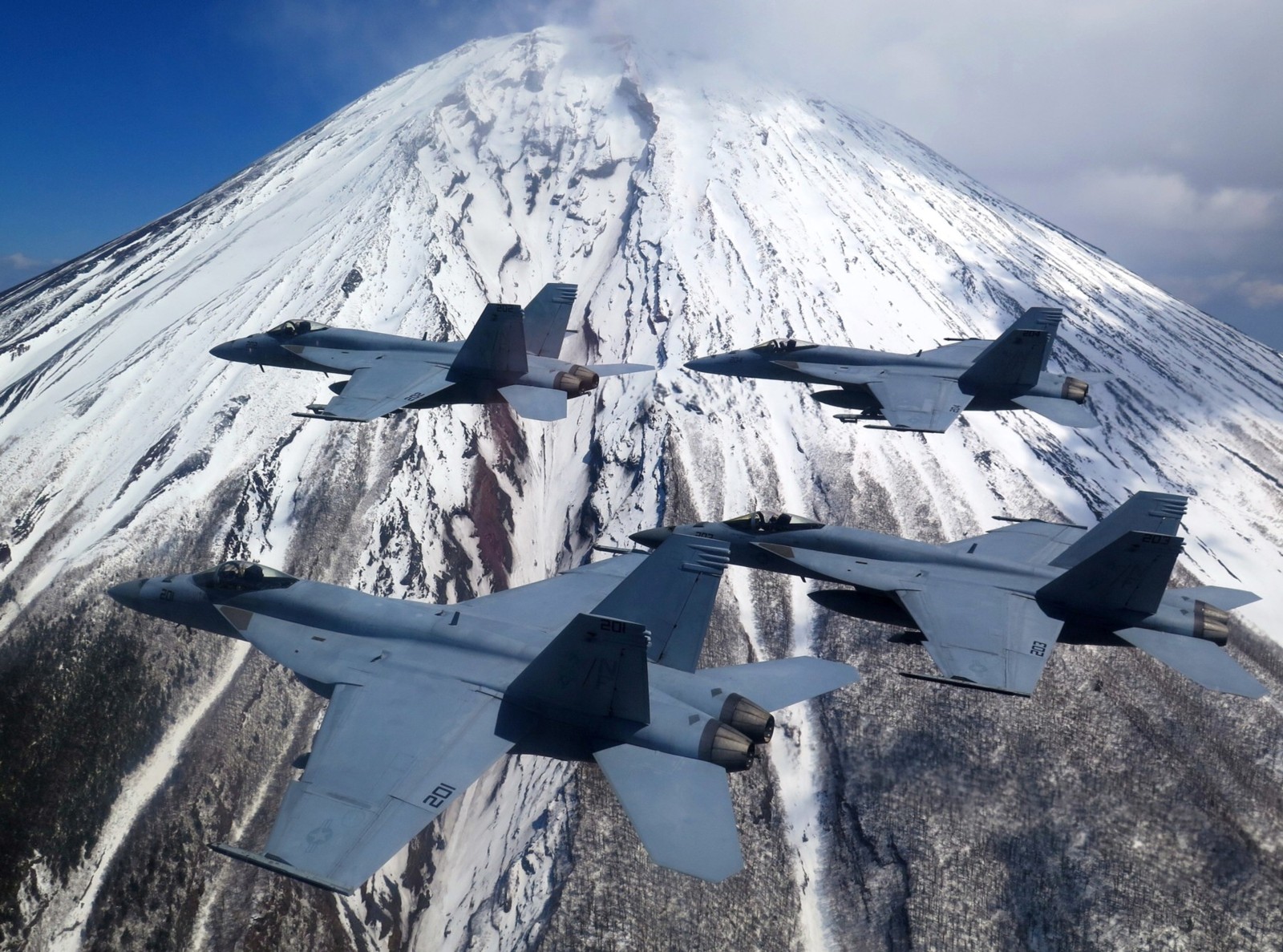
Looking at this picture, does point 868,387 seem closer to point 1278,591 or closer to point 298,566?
point 298,566

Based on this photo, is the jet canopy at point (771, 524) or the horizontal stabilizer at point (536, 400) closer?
the jet canopy at point (771, 524)

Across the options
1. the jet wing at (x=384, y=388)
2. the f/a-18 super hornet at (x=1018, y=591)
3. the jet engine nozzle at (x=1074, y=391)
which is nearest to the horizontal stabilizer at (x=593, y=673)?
the f/a-18 super hornet at (x=1018, y=591)

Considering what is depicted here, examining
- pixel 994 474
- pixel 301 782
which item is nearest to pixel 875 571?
pixel 301 782

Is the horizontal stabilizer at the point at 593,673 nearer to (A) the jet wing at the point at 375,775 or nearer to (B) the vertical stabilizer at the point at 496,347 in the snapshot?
(A) the jet wing at the point at 375,775

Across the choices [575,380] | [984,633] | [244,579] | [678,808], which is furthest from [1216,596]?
[244,579]

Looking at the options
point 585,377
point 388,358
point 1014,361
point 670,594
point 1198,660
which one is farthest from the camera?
point 388,358

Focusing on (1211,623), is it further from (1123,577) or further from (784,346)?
(784,346)
